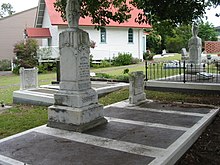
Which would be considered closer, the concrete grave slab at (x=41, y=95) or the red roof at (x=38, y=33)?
the concrete grave slab at (x=41, y=95)

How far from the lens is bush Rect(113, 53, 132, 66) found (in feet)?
103

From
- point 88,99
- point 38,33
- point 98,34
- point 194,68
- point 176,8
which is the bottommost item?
point 88,99

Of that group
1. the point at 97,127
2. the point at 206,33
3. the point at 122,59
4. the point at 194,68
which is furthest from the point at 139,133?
the point at 206,33

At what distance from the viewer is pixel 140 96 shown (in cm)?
995

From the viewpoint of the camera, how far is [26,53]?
26.5m

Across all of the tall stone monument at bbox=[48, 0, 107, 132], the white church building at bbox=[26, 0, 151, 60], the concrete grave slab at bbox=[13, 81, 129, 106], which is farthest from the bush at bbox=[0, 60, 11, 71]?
the tall stone monument at bbox=[48, 0, 107, 132]

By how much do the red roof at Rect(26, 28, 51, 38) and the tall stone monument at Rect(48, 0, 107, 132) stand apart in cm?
2430

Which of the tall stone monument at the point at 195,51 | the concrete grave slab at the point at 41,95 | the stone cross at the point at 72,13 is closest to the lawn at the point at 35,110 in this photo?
the concrete grave slab at the point at 41,95

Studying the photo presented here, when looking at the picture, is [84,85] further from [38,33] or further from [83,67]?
[38,33]

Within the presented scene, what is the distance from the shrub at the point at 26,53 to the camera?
26.2m

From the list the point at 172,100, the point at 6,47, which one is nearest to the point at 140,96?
the point at 172,100

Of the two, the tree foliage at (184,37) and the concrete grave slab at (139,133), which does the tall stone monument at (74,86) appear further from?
the tree foliage at (184,37)

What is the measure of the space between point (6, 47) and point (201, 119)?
3256 centimetres

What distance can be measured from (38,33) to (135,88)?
922 inches
